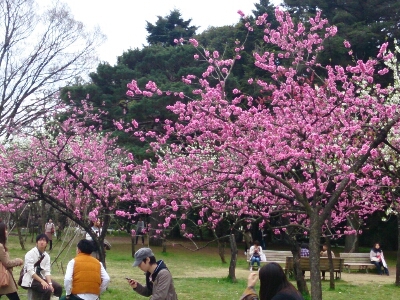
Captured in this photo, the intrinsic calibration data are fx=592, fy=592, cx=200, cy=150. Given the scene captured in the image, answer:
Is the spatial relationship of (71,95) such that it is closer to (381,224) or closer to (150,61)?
(150,61)

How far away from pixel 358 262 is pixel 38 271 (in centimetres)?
1450

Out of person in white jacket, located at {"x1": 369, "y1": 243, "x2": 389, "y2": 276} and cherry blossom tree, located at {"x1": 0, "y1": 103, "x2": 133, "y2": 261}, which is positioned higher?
cherry blossom tree, located at {"x1": 0, "y1": 103, "x2": 133, "y2": 261}

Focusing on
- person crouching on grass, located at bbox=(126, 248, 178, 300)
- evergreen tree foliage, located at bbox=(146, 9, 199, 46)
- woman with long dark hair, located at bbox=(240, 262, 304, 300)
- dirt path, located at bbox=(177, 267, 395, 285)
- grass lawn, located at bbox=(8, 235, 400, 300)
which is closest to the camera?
woman with long dark hair, located at bbox=(240, 262, 304, 300)

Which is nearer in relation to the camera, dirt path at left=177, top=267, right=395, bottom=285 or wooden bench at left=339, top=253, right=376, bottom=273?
dirt path at left=177, top=267, right=395, bottom=285

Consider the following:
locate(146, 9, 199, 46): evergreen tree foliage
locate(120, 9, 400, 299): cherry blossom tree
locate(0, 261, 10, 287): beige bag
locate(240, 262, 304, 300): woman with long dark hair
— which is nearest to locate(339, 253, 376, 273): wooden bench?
locate(120, 9, 400, 299): cherry blossom tree

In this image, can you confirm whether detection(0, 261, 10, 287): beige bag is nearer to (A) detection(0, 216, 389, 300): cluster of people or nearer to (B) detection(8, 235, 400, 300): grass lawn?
(A) detection(0, 216, 389, 300): cluster of people

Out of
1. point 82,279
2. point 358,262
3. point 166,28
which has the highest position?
point 166,28

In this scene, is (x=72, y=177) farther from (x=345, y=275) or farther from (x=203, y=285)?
(x=345, y=275)

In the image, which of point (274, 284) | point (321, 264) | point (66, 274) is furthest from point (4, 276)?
point (321, 264)

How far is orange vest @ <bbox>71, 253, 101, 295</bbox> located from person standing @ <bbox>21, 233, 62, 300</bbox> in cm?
151

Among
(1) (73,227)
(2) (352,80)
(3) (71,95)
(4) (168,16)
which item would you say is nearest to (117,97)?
(3) (71,95)

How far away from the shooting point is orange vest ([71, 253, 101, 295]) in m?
6.06

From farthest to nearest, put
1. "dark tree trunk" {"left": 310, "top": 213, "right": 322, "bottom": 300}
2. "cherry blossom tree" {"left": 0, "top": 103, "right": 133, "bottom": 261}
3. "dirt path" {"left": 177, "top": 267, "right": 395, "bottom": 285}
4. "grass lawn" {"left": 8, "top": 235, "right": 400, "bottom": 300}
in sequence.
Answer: "dirt path" {"left": 177, "top": 267, "right": 395, "bottom": 285} → "grass lawn" {"left": 8, "top": 235, "right": 400, "bottom": 300} → "cherry blossom tree" {"left": 0, "top": 103, "right": 133, "bottom": 261} → "dark tree trunk" {"left": 310, "top": 213, "right": 322, "bottom": 300}

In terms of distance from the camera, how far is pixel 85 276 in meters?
6.07
